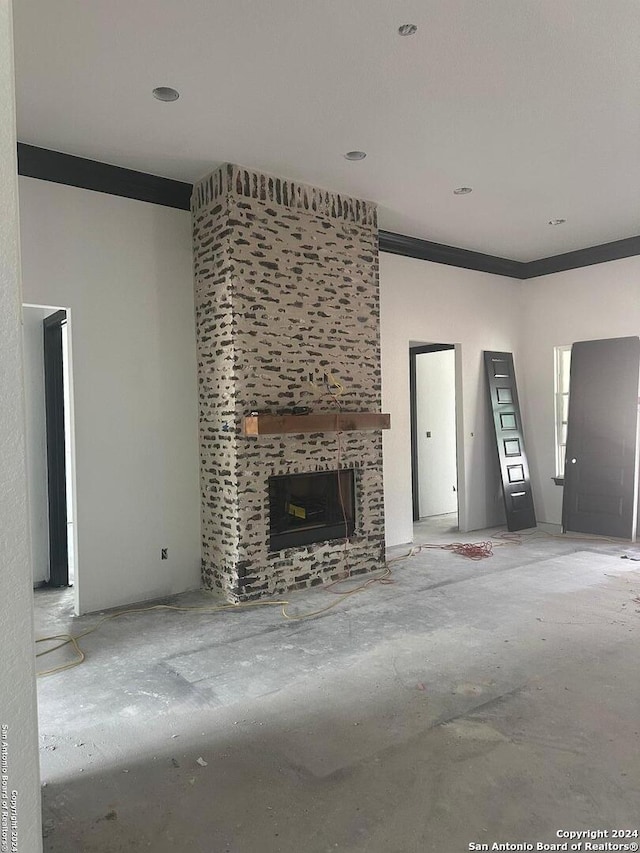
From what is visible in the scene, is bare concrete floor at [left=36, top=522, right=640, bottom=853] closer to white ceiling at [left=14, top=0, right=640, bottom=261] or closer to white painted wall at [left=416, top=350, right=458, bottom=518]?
white ceiling at [left=14, top=0, right=640, bottom=261]

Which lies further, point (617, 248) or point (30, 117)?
point (617, 248)

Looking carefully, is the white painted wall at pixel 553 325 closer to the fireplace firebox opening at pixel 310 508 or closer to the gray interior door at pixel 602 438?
the gray interior door at pixel 602 438

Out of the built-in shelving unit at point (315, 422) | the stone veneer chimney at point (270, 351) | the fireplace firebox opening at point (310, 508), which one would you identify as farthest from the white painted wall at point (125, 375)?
the built-in shelving unit at point (315, 422)

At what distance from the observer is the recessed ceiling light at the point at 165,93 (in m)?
3.47

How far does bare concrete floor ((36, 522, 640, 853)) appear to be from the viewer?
211 centimetres

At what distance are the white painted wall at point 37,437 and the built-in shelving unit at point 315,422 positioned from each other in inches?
74.3

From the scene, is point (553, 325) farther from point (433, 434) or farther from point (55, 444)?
point (55, 444)

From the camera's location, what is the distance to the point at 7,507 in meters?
1.31

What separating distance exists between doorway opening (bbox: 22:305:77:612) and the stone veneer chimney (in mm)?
1218

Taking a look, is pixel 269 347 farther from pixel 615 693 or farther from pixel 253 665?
pixel 615 693

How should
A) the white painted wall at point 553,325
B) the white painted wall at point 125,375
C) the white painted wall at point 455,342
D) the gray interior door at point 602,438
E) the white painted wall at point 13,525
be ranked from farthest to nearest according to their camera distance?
1. the white painted wall at point 553,325
2. the gray interior door at point 602,438
3. the white painted wall at point 455,342
4. the white painted wall at point 125,375
5. the white painted wall at point 13,525

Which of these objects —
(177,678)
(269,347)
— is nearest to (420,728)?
(177,678)

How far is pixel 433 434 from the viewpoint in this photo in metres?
8.10

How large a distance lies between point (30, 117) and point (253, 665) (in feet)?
11.7
